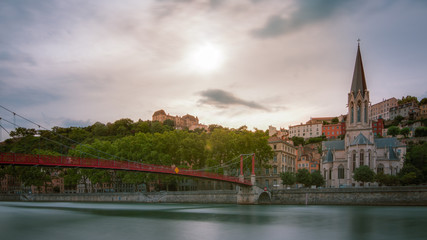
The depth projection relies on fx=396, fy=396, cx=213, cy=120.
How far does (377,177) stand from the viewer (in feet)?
170

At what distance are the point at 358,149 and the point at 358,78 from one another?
44.4ft

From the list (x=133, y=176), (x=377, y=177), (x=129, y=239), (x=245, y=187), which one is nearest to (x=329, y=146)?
(x=377, y=177)

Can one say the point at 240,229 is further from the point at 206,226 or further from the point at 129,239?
the point at 129,239

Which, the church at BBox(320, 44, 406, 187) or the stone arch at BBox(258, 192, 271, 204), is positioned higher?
the church at BBox(320, 44, 406, 187)

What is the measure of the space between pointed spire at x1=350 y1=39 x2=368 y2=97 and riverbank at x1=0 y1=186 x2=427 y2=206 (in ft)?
87.4

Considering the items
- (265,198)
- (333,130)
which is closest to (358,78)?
(265,198)

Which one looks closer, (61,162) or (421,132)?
(61,162)

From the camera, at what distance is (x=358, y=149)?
2424 inches

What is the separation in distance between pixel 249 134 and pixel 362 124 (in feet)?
66.9

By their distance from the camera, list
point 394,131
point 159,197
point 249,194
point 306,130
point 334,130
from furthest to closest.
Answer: point 306,130 → point 334,130 → point 394,131 → point 159,197 → point 249,194

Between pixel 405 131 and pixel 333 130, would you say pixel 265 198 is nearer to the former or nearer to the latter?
pixel 405 131

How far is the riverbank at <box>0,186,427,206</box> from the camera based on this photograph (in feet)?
138

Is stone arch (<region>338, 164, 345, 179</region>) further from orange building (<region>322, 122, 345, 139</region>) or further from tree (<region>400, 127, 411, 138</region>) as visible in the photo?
orange building (<region>322, 122, 345, 139</region>)

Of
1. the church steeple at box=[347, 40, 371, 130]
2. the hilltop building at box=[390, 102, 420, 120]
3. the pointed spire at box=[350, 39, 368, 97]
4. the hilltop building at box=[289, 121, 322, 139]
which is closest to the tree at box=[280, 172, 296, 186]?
the church steeple at box=[347, 40, 371, 130]
